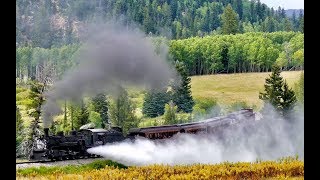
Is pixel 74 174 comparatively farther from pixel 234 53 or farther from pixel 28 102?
pixel 234 53

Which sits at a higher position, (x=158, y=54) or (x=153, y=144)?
(x=158, y=54)

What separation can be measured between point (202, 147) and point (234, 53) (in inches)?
21.6

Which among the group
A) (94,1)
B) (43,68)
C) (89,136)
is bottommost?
A: (89,136)

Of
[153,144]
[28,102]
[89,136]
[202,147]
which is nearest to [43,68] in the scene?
[28,102]

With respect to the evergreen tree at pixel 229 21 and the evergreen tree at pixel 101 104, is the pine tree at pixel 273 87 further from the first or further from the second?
the evergreen tree at pixel 101 104

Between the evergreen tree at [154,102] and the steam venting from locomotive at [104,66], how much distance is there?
0.28 feet

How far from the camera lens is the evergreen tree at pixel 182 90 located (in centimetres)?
328

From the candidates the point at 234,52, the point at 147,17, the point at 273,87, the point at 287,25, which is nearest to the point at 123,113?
the point at 147,17

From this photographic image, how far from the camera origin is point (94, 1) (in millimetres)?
3219

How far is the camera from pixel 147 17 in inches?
131

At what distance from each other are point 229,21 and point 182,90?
48 centimetres

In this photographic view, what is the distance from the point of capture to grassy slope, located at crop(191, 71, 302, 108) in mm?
3297

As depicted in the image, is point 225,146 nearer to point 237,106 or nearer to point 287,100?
point 237,106

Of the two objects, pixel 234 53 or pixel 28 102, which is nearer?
pixel 28 102
